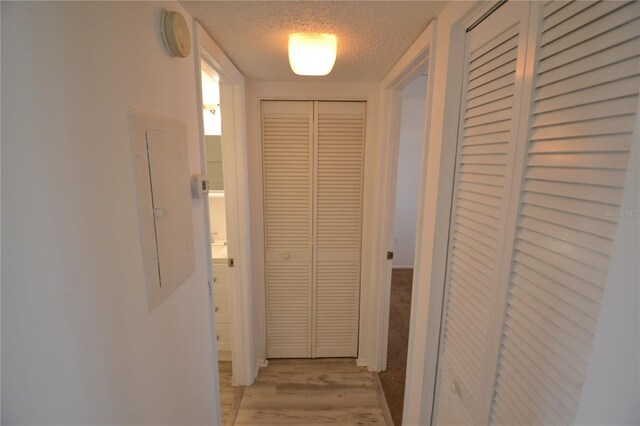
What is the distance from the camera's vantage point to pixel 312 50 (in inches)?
44.5

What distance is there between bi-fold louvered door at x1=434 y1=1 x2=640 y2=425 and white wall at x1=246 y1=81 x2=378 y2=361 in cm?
107

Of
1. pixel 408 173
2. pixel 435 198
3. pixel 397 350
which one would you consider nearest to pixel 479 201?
pixel 435 198

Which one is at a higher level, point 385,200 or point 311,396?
point 385,200

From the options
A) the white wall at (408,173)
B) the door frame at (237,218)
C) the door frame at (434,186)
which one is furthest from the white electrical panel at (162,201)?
the white wall at (408,173)

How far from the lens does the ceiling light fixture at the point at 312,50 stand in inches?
44.5

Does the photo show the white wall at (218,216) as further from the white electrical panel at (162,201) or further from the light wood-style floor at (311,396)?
the white electrical panel at (162,201)

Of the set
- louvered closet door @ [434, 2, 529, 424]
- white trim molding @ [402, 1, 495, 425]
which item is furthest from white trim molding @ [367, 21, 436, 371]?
louvered closet door @ [434, 2, 529, 424]

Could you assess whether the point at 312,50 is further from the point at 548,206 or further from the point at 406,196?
the point at 406,196

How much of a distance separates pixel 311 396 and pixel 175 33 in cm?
221

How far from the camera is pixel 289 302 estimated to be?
2225mm

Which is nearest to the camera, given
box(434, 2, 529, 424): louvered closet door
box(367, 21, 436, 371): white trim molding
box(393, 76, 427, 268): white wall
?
box(434, 2, 529, 424): louvered closet door

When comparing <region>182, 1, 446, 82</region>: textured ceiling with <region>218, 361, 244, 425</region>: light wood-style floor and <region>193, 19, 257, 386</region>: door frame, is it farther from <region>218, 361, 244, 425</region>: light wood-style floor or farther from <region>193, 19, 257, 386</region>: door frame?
<region>218, 361, 244, 425</region>: light wood-style floor

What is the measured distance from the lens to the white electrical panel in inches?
29.4

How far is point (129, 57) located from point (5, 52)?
31 centimetres
